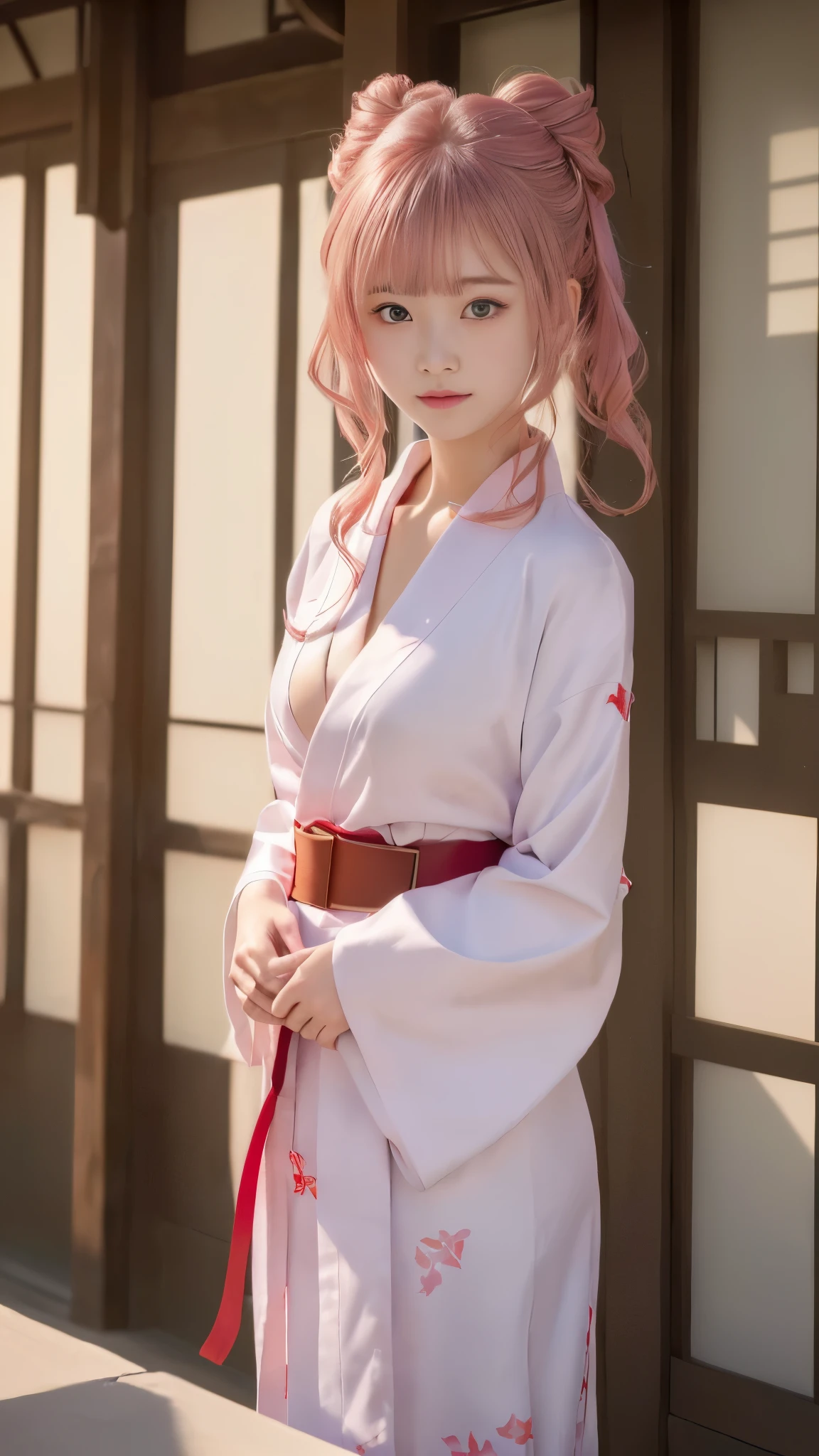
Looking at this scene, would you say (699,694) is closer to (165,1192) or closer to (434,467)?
(434,467)

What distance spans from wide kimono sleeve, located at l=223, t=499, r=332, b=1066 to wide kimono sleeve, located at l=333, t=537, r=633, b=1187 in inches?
9.4

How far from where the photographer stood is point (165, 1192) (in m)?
2.82

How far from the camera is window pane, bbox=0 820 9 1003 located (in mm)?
3156

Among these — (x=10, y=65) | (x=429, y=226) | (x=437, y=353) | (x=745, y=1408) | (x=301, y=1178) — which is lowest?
(x=745, y=1408)

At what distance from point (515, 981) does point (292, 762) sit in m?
0.46

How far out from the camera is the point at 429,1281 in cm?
151

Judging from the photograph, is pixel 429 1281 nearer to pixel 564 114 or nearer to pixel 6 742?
pixel 564 114

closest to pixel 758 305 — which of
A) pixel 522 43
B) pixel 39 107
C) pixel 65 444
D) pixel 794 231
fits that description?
pixel 794 231

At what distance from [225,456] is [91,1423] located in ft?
6.22

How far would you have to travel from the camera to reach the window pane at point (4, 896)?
3.16m

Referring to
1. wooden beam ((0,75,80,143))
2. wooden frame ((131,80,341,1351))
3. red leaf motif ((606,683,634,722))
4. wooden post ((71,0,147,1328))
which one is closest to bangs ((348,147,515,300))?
red leaf motif ((606,683,634,722))

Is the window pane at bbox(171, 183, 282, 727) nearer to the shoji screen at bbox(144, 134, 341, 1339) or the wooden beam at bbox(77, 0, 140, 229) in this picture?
the shoji screen at bbox(144, 134, 341, 1339)

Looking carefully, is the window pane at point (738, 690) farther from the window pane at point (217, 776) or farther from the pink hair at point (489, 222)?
the window pane at point (217, 776)

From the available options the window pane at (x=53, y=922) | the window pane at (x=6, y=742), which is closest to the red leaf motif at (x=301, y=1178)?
the window pane at (x=53, y=922)
